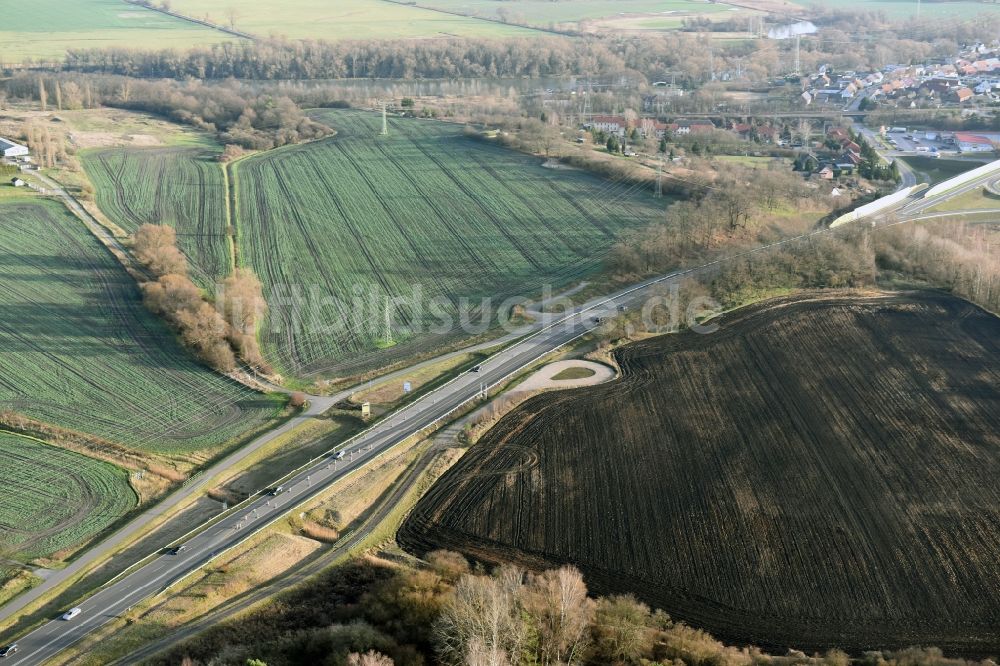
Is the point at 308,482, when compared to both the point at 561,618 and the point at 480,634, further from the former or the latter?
the point at 561,618

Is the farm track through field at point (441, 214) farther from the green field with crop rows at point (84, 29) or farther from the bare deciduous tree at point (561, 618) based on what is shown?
the green field with crop rows at point (84, 29)

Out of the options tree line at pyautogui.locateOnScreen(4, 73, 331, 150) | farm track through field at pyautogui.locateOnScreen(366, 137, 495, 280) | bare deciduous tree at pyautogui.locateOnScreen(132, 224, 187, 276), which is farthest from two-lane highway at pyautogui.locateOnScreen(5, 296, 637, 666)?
tree line at pyautogui.locateOnScreen(4, 73, 331, 150)

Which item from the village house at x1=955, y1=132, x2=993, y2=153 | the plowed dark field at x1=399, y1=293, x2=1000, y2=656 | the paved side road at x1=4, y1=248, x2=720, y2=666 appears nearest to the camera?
the paved side road at x1=4, y1=248, x2=720, y2=666

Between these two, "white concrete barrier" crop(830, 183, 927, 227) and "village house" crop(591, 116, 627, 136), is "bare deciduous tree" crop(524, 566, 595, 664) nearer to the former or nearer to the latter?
"white concrete barrier" crop(830, 183, 927, 227)

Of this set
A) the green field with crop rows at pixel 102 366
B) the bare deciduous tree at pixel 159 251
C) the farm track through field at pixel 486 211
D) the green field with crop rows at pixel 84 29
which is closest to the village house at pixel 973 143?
the farm track through field at pixel 486 211

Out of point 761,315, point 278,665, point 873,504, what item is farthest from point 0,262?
point 873,504

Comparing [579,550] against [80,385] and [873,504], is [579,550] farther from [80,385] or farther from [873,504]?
[80,385]

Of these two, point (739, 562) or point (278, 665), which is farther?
point (739, 562)
